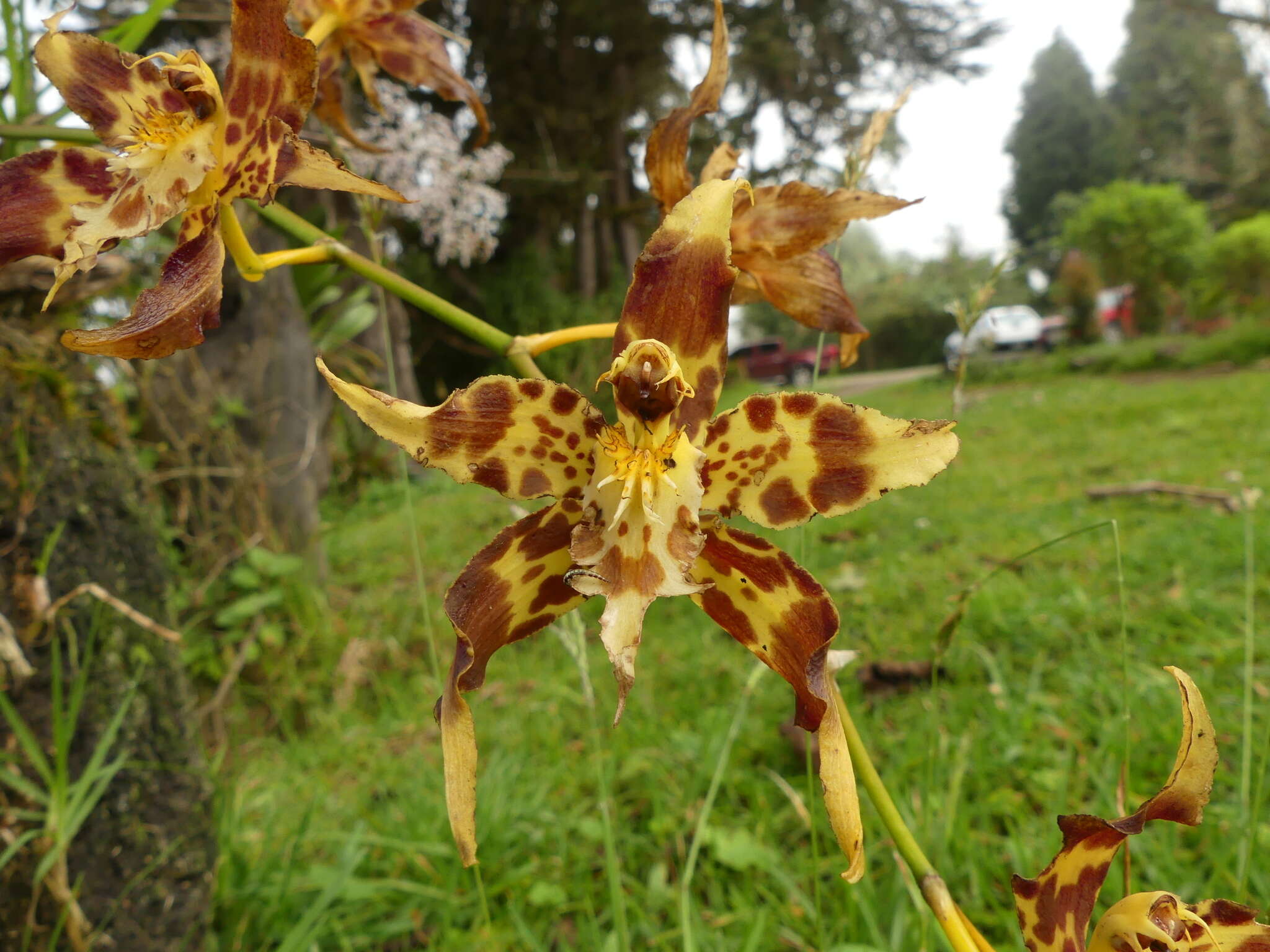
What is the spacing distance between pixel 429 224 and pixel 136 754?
345 inches

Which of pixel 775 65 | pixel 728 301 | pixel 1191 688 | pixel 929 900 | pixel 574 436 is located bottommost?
pixel 929 900

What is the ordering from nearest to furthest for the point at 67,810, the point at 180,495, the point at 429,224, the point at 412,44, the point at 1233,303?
the point at 412,44
the point at 67,810
the point at 180,495
the point at 429,224
the point at 1233,303

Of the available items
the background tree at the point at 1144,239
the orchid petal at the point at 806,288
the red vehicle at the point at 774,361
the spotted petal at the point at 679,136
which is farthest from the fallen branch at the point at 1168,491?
the red vehicle at the point at 774,361

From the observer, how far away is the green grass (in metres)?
1.86

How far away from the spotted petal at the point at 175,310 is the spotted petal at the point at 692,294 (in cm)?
40

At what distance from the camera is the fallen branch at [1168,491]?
4199 mm

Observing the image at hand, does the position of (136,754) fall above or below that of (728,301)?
below

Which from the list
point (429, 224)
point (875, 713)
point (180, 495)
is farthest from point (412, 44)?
point (429, 224)

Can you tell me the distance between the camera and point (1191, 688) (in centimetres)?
70

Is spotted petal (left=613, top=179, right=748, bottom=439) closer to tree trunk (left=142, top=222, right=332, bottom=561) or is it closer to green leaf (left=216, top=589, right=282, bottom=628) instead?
green leaf (left=216, top=589, right=282, bottom=628)

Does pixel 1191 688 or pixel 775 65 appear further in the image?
pixel 775 65

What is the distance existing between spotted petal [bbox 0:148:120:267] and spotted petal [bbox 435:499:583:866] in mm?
586

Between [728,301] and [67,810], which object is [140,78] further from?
[67,810]

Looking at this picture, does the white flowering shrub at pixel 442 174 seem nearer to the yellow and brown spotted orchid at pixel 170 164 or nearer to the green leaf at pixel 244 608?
the green leaf at pixel 244 608
